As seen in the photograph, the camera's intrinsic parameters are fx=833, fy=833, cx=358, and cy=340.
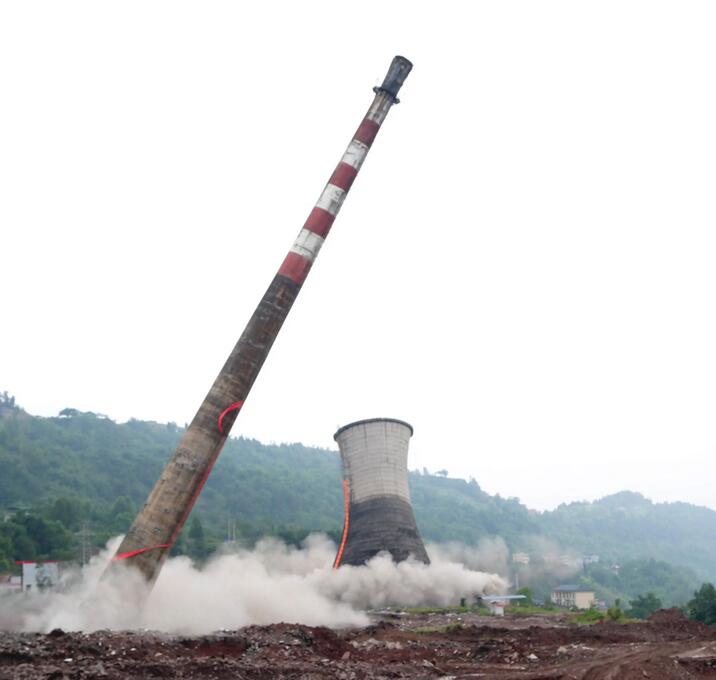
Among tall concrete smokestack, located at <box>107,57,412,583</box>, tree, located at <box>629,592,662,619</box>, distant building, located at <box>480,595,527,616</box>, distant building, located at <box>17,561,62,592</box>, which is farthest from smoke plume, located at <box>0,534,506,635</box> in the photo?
tree, located at <box>629,592,662,619</box>

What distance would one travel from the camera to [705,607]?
95.0 feet

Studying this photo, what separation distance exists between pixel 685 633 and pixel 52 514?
167 ft

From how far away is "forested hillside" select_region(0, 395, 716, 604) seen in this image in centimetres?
6300

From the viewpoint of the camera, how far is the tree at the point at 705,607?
1108 inches

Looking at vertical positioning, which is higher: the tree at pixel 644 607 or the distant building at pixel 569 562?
the distant building at pixel 569 562

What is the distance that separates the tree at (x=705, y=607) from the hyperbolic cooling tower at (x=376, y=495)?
422 inches

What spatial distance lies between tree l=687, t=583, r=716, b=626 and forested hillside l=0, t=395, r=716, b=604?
29.0 meters

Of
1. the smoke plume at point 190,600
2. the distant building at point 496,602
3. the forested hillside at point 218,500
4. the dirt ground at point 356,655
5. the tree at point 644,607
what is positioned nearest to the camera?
the dirt ground at point 356,655

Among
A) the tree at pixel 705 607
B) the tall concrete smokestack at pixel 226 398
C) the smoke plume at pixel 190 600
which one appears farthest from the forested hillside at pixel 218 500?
the tree at pixel 705 607

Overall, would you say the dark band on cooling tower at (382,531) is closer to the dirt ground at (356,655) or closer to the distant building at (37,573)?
the distant building at (37,573)

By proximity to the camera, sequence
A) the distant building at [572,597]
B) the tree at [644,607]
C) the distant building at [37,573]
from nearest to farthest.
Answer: the distant building at [37,573]
the tree at [644,607]
the distant building at [572,597]

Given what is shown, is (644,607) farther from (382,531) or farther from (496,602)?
(382,531)

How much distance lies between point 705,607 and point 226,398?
19000 mm

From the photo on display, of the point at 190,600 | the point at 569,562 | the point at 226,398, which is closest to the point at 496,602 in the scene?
the point at 190,600
